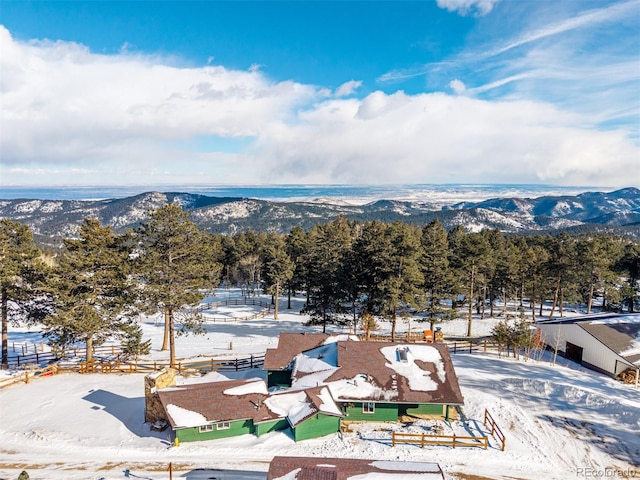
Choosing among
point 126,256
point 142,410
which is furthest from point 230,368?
point 126,256

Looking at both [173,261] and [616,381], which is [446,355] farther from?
[173,261]

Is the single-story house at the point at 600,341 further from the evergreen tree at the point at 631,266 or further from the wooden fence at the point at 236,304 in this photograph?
the wooden fence at the point at 236,304

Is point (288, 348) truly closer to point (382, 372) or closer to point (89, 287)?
point (382, 372)

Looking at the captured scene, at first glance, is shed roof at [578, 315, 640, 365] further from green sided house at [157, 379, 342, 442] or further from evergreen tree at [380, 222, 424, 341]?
green sided house at [157, 379, 342, 442]

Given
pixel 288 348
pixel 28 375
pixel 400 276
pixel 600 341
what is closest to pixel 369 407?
pixel 288 348

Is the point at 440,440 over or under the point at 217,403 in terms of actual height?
under
